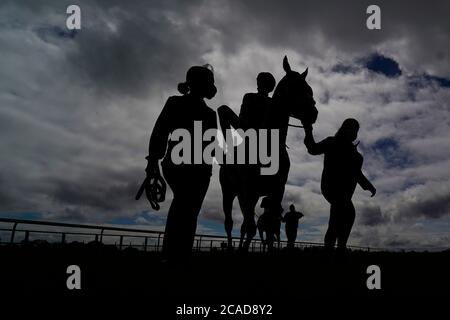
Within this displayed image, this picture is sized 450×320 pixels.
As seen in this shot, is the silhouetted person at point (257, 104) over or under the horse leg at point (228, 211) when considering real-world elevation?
over

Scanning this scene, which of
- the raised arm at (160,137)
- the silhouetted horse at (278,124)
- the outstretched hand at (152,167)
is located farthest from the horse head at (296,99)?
the outstretched hand at (152,167)

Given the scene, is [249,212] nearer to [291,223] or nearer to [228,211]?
[228,211]

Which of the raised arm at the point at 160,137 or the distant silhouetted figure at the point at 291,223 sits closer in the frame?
the raised arm at the point at 160,137

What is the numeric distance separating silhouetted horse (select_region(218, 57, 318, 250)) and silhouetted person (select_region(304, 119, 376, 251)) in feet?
1.36

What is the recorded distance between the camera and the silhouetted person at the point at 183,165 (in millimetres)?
4176

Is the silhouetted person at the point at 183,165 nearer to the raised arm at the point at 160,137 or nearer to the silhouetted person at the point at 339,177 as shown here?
the raised arm at the point at 160,137

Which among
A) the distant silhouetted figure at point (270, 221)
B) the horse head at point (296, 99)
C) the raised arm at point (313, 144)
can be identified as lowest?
the distant silhouetted figure at point (270, 221)

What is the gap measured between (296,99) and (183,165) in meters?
3.15

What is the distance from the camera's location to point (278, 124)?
6.61 metres

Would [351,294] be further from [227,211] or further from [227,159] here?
[227,211]

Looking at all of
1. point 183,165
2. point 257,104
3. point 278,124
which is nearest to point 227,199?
point 257,104

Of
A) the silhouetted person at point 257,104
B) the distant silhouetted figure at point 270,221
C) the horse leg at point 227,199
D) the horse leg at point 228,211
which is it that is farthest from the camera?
the horse leg at point 228,211

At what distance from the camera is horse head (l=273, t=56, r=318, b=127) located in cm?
657
